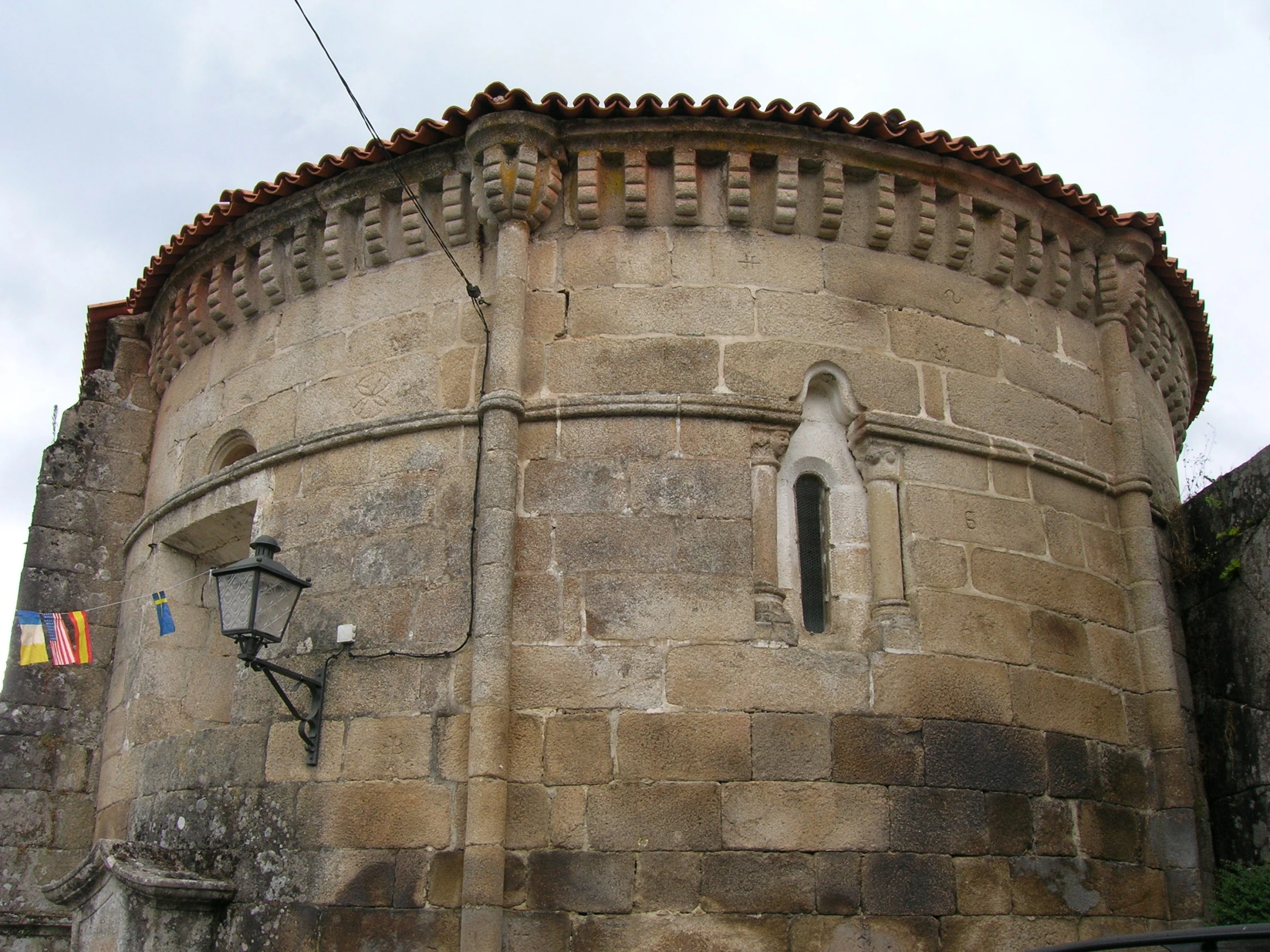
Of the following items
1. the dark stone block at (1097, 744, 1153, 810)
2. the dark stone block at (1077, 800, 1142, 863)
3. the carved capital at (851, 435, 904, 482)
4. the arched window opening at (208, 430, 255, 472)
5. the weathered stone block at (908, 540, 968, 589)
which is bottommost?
the dark stone block at (1077, 800, 1142, 863)

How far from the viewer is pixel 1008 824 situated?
6.34m

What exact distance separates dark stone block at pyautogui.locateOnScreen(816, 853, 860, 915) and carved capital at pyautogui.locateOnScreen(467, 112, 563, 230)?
3808mm

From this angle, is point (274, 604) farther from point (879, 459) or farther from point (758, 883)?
point (879, 459)

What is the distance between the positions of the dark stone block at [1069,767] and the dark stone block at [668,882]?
2.00 m

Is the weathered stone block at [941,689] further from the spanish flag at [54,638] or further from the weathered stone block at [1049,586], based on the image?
the spanish flag at [54,638]

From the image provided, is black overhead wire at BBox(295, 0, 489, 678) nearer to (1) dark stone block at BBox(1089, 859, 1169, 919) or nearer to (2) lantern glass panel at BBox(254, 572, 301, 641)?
(2) lantern glass panel at BBox(254, 572, 301, 641)

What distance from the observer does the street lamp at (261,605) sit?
6164 mm

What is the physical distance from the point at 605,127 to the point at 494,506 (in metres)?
2.30

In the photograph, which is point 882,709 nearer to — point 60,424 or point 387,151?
point 387,151

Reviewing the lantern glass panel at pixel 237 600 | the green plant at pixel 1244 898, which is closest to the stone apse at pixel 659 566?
the green plant at pixel 1244 898

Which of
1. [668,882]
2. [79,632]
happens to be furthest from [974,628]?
[79,632]

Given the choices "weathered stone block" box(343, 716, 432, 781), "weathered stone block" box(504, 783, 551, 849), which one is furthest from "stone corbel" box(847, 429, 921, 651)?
"weathered stone block" box(343, 716, 432, 781)

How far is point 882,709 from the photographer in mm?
6305

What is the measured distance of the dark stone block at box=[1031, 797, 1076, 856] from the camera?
21.0 feet
